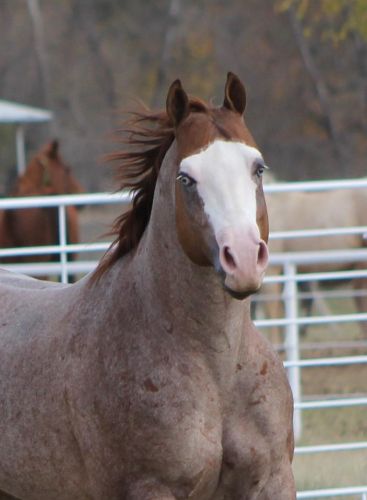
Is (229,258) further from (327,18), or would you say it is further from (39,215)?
(327,18)

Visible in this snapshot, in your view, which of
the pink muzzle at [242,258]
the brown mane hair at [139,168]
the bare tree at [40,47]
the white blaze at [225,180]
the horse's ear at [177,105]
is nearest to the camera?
the pink muzzle at [242,258]

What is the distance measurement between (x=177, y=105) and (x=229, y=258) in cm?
57

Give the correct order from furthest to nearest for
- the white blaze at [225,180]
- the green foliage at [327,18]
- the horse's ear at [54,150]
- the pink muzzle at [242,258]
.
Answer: the green foliage at [327,18] → the horse's ear at [54,150] → the white blaze at [225,180] → the pink muzzle at [242,258]

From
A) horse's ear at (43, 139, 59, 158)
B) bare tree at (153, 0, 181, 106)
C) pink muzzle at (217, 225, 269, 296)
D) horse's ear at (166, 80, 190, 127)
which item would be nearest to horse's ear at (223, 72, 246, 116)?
horse's ear at (166, 80, 190, 127)

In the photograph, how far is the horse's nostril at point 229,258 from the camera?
3672mm

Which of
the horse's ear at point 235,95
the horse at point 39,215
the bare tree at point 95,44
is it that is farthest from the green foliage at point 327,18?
the horse's ear at point 235,95

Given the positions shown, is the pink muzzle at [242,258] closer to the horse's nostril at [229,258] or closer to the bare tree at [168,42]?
the horse's nostril at [229,258]

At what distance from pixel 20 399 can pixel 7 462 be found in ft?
0.75

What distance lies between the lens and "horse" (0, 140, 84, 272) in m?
12.9

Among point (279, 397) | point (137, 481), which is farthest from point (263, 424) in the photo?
point (137, 481)

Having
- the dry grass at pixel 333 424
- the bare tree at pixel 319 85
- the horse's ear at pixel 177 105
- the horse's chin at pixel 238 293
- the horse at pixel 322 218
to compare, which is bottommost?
the dry grass at pixel 333 424

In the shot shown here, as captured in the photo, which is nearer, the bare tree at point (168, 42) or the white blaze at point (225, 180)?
the white blaze at point (225, 180)

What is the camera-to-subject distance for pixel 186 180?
3887 millimetres

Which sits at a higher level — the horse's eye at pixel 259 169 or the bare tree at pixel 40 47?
the bare tree at pixel 40 47
